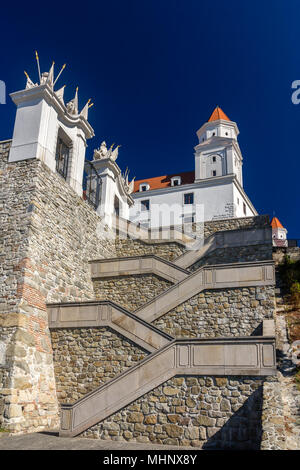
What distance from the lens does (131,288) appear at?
1602 centimetres

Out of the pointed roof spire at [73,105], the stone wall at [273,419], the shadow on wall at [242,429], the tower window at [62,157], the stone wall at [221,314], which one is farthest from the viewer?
the pointed roof spire at [73,105]

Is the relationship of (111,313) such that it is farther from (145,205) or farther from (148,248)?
(145,205)

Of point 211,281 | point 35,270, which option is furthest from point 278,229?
point 35,270

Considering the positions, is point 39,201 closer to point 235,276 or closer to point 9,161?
point 9,161

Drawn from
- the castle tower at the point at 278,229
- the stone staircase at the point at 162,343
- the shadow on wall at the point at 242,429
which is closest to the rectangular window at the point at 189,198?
the castle tower at the point at 278,229

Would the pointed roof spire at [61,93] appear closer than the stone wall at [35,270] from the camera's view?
No

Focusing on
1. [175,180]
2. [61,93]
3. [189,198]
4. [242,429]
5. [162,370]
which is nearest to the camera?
[242,429]

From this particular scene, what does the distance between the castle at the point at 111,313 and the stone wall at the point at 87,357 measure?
1.2 inches

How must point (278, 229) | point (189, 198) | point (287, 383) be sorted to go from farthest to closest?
point (278, 229) < point (189, 198) < point (287, 383)

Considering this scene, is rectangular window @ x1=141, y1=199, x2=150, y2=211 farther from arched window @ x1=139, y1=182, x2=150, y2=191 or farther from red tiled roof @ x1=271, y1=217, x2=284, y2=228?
red tiled roof @ x1=271, y1=217, x2=284, y2=228

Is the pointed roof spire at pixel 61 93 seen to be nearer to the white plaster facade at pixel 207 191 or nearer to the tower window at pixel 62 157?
the tower window at pixel 62 157

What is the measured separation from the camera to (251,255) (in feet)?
56.4

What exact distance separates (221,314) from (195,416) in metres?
4.00

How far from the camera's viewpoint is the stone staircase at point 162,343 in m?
9.75
